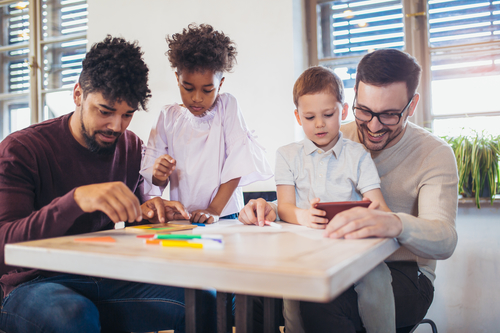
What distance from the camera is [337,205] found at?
3.07ft

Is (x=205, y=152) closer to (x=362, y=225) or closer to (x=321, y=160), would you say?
(x=321, y=160)

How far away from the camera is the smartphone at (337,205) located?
3.02ft

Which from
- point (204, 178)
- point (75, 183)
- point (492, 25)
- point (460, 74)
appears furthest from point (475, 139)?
point (75, 183)

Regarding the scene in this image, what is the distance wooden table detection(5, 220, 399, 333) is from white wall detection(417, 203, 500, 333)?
5.92 feet

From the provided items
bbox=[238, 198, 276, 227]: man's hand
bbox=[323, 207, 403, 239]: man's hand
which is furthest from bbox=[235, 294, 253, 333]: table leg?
bbox=[238, 198, 276, 227]: man's hand

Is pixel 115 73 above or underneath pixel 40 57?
underneath

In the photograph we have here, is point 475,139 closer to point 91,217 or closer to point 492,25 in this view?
point 492,25

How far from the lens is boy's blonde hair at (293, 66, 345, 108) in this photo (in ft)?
4.51

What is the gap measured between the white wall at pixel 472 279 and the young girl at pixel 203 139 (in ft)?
4.77

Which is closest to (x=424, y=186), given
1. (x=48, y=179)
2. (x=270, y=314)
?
(x=270, y=314)

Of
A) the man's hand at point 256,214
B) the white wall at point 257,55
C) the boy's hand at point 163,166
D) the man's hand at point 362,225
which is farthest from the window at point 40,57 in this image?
the man's hand at point 362,225

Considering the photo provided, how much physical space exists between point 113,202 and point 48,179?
20.1 inches

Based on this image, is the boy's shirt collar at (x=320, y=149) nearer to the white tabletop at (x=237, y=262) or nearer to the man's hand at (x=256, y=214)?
the man's hand at (x=256, y=214)

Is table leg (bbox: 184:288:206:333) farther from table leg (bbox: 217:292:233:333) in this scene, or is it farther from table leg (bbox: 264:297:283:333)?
table leg (bbox: 264:297:283:333)
